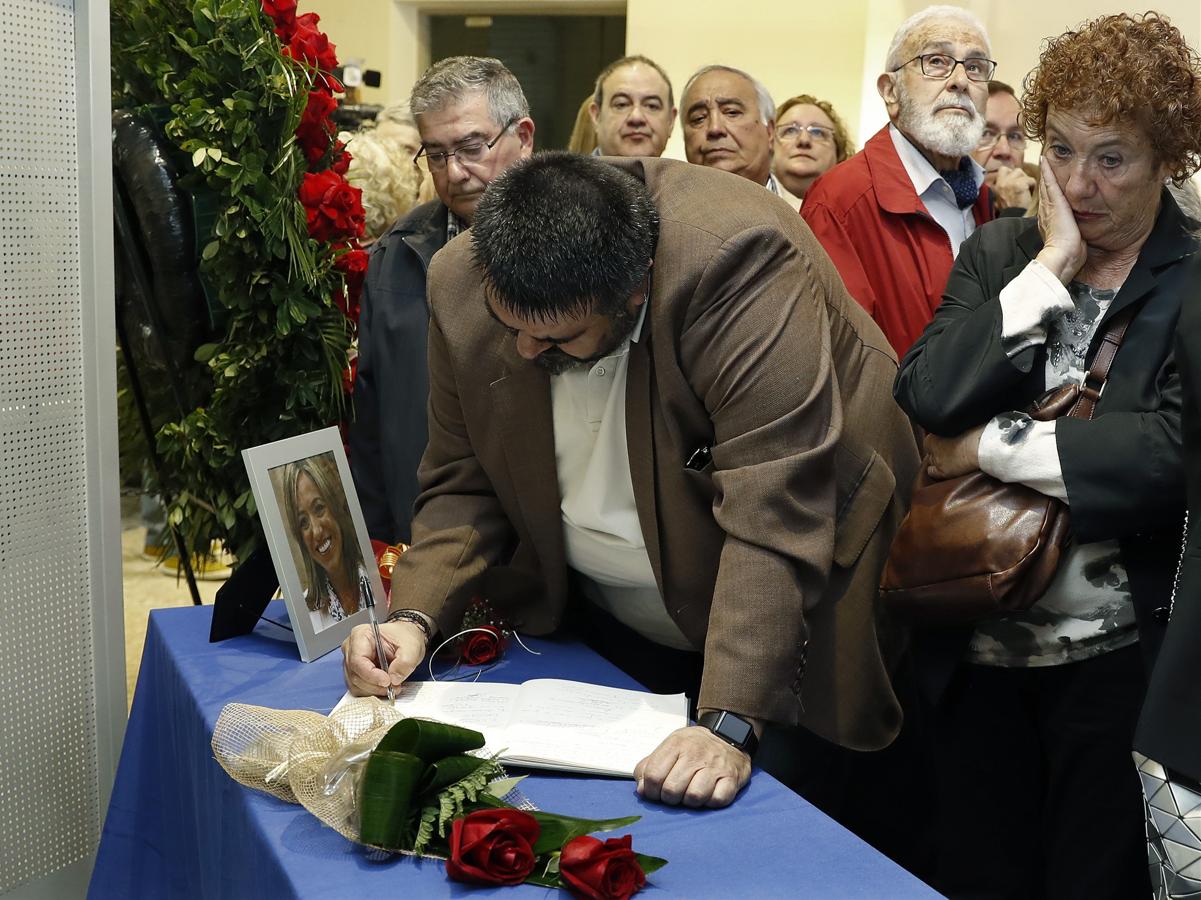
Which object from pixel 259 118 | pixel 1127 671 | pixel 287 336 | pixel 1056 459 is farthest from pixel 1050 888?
pixel 259 118

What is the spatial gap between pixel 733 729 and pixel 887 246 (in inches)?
64.6

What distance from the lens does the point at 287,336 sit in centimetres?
253

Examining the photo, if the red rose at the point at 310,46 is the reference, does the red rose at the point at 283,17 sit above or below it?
above

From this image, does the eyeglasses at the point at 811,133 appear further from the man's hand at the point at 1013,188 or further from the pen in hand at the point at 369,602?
the pen in hand at the point at 369,602

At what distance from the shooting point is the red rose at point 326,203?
2.52 metres

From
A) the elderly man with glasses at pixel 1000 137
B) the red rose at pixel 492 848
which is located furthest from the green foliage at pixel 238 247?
the elderly man with glasses at pixel 1000 137

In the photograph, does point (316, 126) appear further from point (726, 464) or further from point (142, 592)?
point (142, 592)

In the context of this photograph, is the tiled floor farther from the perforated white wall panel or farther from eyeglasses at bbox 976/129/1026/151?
eyeglasses at bbox 976/129/1026/151

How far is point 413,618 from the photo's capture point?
195cm

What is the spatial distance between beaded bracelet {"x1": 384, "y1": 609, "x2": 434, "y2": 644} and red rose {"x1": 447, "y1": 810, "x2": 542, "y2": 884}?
2.15 feet

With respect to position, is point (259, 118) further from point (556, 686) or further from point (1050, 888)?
point (1050, 888)

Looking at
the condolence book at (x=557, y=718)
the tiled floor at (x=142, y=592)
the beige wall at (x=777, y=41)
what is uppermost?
the beige wall at (x=777, y=41)

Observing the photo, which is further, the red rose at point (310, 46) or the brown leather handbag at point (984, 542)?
the red rose at point (310, 46)

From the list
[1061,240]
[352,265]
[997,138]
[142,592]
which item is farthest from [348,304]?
[142,592]
